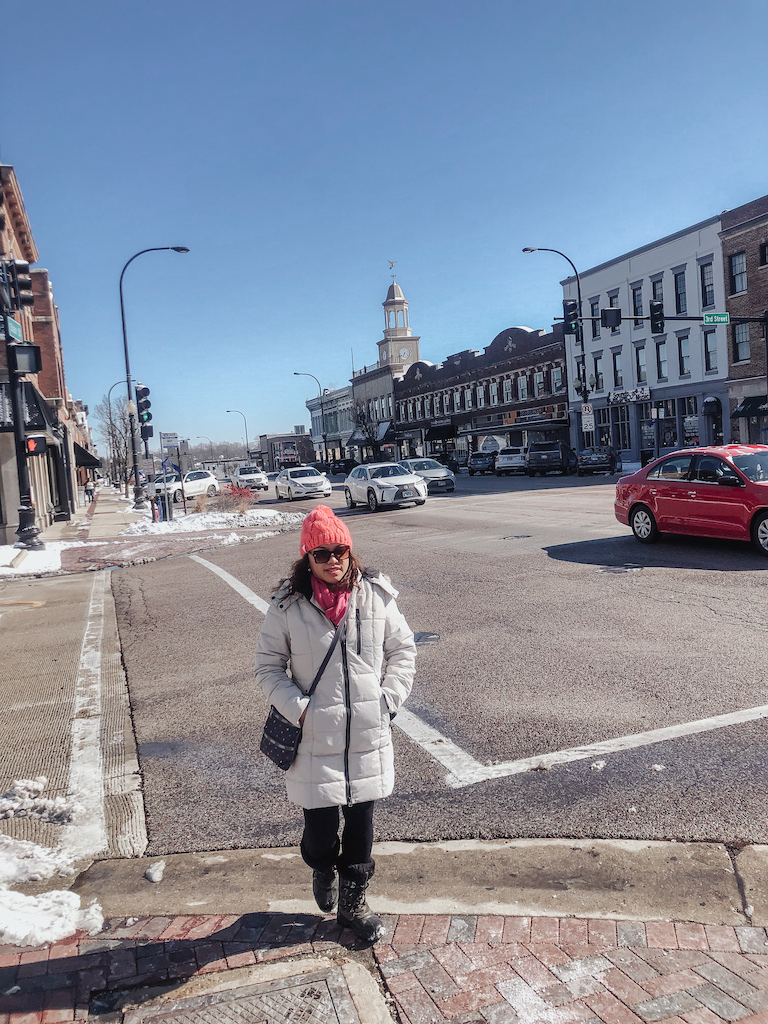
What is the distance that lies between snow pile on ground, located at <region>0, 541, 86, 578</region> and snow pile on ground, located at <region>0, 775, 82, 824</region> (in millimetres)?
11483

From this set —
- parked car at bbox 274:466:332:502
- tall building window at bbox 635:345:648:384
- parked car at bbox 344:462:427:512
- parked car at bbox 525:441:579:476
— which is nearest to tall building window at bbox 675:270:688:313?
tall building window at bbox 635:345:648:384

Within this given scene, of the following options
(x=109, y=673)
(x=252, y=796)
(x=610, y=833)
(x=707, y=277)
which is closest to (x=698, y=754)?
(x=610, y=833)

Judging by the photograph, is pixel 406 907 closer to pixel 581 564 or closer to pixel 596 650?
pixel 596 650

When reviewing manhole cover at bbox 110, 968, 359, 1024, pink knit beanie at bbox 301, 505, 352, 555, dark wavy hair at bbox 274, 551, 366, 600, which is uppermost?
pink knit beanie at bbox 301, 505, 352, 555

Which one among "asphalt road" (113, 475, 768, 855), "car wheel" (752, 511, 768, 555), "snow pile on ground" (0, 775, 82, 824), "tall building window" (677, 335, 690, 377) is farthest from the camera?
"tall building window" (677, 335, 690, 377)

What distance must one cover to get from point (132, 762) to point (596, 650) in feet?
13.0

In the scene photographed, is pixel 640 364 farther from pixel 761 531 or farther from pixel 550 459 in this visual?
pixel 761 531

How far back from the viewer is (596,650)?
7.21m

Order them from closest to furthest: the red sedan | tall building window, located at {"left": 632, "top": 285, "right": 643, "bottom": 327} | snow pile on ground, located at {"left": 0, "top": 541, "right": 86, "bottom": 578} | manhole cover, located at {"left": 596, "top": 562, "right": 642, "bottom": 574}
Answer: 1. manhole cover, located at {"left": 596, "top": 562, "right": 642, "bottom": 574}
2. the red sedan
3. snow pile on ground, located at {"left": 0, "top": 541, "right": 86, "bottom": 578}
4. tall building window, located at {"left": 632, "top": 285, "right": 643, "bottom": 327}

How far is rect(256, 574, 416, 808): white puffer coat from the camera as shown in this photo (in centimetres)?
315

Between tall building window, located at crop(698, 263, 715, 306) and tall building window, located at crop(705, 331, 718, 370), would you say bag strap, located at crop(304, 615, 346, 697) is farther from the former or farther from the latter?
tall building window, located at crop(698, 263, 715, 306)

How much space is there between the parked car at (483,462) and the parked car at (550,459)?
5034 mm

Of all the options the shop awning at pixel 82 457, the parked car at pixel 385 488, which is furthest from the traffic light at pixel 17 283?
the shop awning at pixel 82 457

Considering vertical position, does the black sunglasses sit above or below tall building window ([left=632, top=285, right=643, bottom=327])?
below
